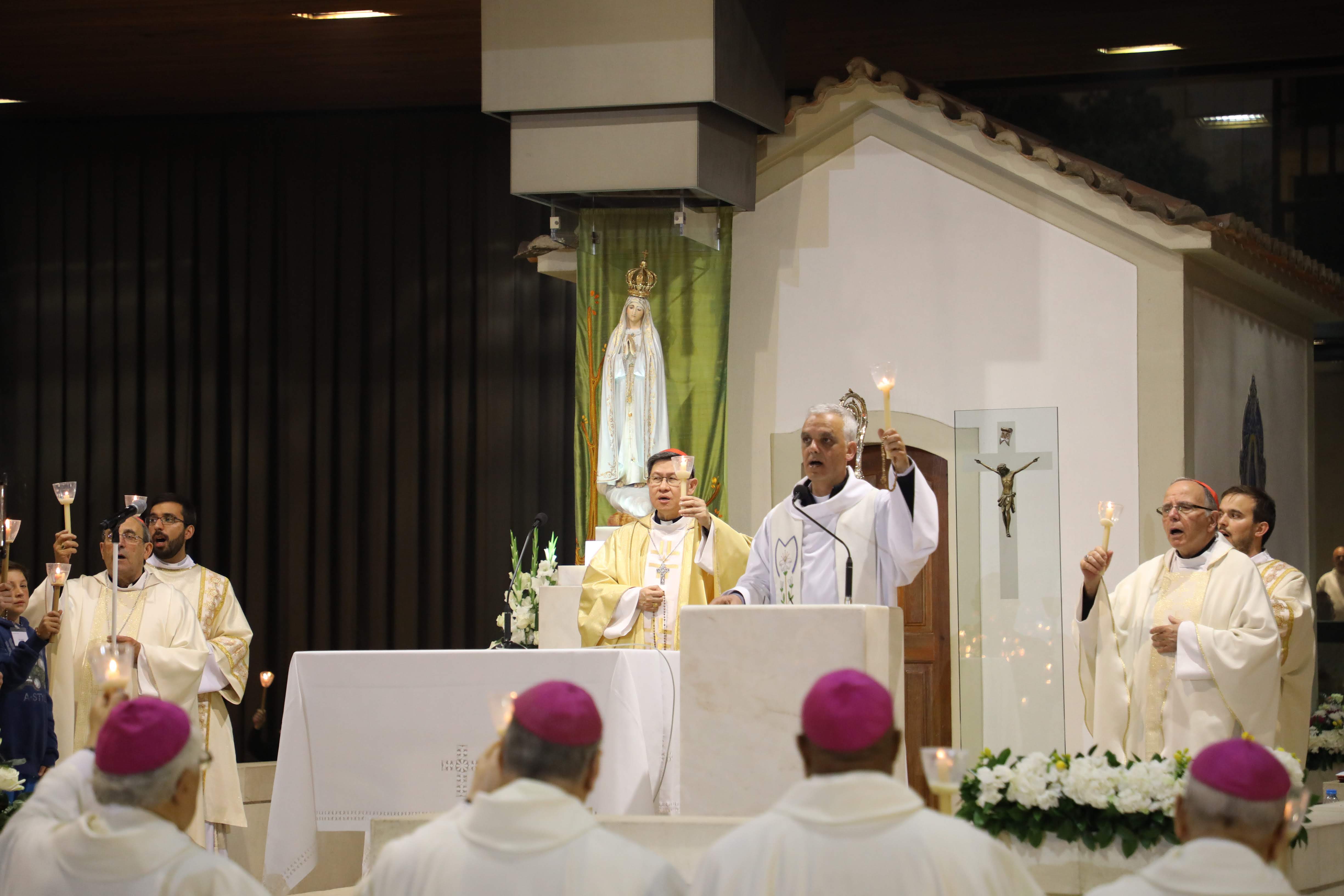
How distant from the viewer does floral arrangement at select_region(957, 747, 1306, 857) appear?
4.68 metres

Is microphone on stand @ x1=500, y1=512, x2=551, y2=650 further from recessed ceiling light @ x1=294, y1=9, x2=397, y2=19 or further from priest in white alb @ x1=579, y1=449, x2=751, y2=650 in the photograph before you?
recessed ceiling light @ x1=294, y1=9, x2=397, y2=19

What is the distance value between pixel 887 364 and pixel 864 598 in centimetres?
126

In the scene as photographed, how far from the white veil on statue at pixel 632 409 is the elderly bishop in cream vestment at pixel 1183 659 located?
10.7 feet

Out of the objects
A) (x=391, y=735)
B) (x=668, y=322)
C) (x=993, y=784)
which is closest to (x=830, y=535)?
(x=993, y=784)

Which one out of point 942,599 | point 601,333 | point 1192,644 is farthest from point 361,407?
point 1192,644

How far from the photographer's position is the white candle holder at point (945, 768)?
286 cm

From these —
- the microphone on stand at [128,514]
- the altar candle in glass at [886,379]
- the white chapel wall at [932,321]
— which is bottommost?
the microphone on stand at [128,514]

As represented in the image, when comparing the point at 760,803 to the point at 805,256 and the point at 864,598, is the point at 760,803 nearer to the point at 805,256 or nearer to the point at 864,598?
the point at 864,598

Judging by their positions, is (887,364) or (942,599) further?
(942,599)

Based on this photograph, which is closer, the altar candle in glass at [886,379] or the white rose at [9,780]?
the altar candle in glass at [886,379]

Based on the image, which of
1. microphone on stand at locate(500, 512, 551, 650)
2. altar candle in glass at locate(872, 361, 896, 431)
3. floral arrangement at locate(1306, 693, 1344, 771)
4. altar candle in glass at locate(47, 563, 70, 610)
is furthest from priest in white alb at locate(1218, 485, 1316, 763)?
altar candle in glass at locate(47, 563, 70, 610)

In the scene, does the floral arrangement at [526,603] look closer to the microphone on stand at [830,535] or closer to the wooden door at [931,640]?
the wooden door at [931,640]

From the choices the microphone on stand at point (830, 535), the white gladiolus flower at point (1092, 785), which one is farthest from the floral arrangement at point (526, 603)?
the white gladiolus flower at point (1092, 785)

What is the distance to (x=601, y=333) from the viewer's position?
30.8 feet
